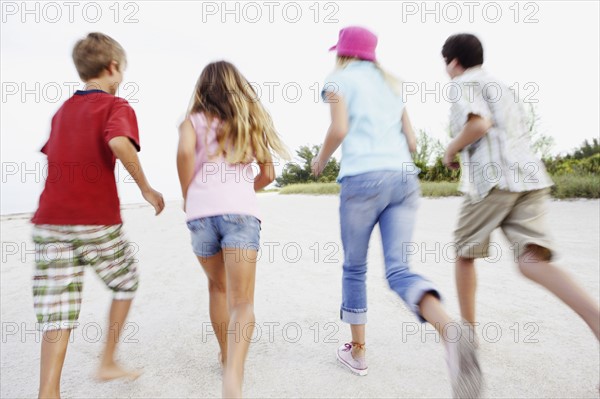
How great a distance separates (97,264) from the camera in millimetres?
2100

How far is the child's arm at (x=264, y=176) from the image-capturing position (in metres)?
2.16

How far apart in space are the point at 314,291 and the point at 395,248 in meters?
1.88

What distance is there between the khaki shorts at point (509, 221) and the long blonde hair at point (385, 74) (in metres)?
0.67

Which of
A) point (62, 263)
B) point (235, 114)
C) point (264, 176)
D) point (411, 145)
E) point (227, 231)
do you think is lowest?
point (62, 263)

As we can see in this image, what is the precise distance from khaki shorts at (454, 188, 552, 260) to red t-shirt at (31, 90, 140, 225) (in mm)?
1619

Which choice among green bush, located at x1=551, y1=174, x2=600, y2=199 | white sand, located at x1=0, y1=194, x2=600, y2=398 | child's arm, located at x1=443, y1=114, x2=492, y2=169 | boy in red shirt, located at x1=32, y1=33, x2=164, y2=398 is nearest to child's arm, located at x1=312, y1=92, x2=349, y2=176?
child's arm, located at x1=443, y1=114, x2=492, y2=169

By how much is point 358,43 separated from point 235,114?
70 cm

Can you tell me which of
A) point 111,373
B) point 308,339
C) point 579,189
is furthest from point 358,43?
point 579,189

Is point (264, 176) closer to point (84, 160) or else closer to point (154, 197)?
point (154, 197)

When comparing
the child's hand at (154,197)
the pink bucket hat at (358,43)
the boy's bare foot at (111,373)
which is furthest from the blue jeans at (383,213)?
the boy's bare foot at (111,373)

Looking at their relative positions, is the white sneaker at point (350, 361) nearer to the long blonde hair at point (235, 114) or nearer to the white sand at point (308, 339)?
the white sand at point (308, 339)

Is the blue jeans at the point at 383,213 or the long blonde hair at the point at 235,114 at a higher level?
the long blonde hair at the point at 235,114

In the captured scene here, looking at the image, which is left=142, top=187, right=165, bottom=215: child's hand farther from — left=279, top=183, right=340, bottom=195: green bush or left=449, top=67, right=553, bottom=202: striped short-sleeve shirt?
left=279, top=183, right=340, bottom=195: green bush

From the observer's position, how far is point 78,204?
6.58 feet
